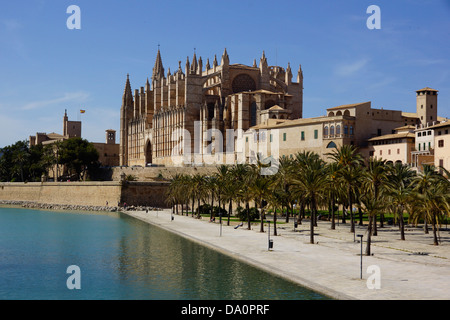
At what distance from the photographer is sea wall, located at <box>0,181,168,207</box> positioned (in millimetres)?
67062

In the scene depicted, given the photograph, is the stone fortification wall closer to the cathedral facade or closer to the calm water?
the cathedral facade

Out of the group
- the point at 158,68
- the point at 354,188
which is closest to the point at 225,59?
the point at 158,68

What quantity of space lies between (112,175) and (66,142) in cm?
1052

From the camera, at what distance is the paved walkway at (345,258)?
1859 centimetres

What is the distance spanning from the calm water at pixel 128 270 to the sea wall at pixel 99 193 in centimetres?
2542

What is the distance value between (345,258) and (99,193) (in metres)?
49.9

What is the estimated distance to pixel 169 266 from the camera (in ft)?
84.8

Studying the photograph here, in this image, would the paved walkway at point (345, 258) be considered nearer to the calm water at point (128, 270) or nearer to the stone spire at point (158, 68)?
the calm water at point (128, 270)

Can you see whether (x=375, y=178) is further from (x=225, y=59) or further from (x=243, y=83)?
(x=225, y=59)

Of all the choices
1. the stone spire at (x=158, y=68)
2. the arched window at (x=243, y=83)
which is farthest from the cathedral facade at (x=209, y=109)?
the stone spire at (x=158, y=68)

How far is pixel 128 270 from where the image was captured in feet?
82.0
